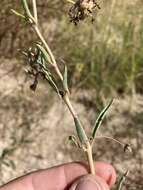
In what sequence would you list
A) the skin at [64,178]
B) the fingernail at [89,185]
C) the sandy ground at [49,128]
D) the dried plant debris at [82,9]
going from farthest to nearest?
the sandy ground at [49,128] < the skin at [64,178] < the fingernail at [89,185] < the dried plant debris at [82,9]

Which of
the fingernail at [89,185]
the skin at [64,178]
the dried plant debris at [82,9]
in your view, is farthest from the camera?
the skin at [64,178]

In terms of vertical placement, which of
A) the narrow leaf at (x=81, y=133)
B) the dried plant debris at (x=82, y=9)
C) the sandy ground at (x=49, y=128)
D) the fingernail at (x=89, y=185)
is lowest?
the sandy ground at (x=49, y=128)

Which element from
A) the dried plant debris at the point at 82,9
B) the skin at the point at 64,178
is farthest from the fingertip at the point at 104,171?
the dried plant debris at the point at 82,9

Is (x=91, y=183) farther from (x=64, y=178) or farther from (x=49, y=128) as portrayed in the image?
(x=49, y=128)

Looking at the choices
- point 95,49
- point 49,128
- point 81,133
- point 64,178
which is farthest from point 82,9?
point 95,49

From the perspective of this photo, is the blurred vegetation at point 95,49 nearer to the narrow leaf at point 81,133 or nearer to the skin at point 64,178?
the skin at point 64,178

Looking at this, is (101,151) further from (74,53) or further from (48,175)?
(48,175)

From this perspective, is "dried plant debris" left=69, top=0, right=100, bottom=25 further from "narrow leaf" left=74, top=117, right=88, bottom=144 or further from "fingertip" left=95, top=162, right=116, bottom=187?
"fingertip" left=95, top=162, right=116, bottom=187
